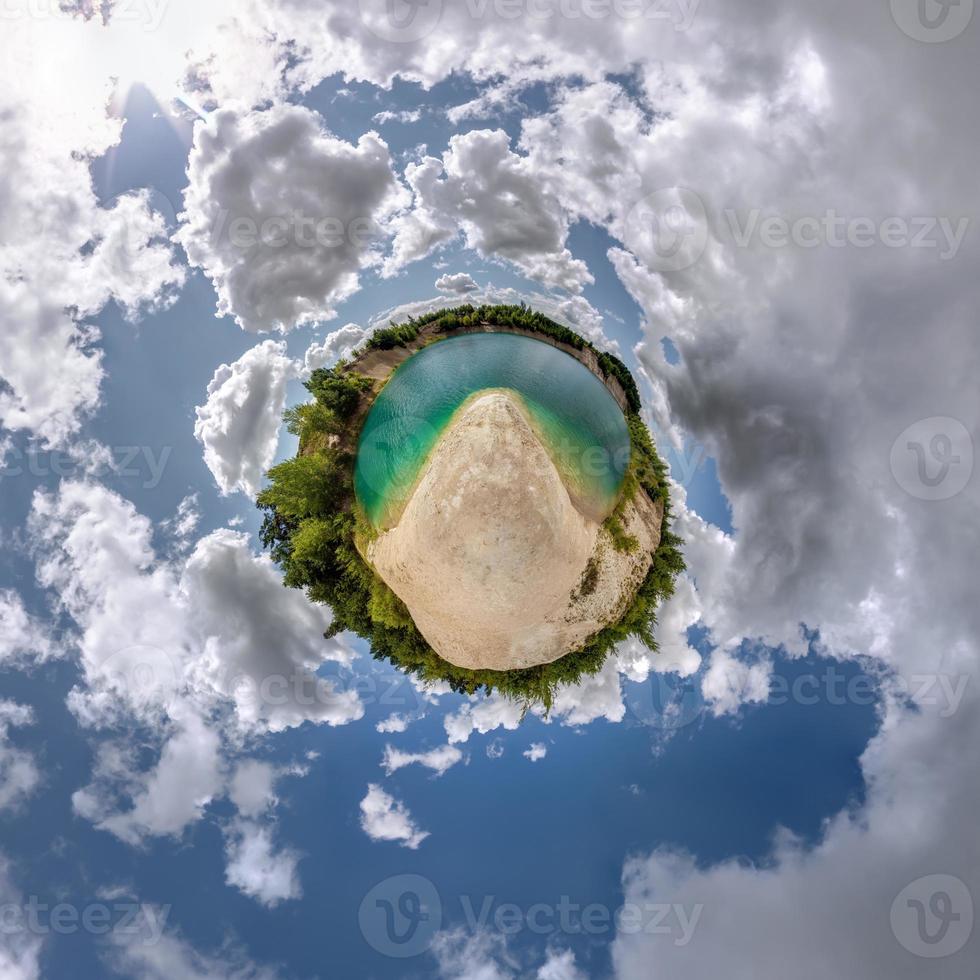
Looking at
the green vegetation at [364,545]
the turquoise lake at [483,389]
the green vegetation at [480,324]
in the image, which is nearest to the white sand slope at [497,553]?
the turquoise lake at [483,389]

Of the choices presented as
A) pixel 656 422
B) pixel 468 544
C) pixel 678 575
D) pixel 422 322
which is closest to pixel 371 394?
pixel 422 322

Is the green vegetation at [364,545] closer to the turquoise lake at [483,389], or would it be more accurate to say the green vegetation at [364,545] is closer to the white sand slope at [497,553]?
the turquoise lake at [483,389]

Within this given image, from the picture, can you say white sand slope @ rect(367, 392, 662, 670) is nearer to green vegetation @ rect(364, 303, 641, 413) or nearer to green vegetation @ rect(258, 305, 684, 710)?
green vegetation @ rect(258, 305, 684, 710)

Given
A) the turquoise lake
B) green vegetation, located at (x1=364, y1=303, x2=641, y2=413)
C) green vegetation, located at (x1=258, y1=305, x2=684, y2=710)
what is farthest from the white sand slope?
green vegetation, located at (x1=364, y1=303, x2=641, y2=413)

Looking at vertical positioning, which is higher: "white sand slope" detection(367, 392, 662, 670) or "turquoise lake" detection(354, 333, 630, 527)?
"turquoise lake" detection(354, 333, 630, 527)

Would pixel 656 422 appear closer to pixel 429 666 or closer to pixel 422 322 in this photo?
pixel 422 322
